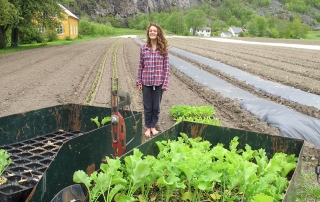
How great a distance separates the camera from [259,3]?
197875 mm

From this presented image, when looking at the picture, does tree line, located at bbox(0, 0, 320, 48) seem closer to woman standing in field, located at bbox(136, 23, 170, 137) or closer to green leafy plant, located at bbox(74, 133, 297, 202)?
woman standing in field, located at bbox(136, 23, 170, 137)

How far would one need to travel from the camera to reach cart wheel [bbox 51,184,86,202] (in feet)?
7.54

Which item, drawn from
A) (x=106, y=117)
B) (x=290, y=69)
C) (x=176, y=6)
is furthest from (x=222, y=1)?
(x=106, y=117)

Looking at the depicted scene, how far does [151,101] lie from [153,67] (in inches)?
25.0

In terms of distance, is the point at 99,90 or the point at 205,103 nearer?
the point at 205,103

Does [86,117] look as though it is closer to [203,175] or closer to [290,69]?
[203,175]

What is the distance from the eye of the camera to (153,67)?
5.24 meters

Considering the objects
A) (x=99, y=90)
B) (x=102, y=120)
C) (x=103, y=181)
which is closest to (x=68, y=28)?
(x=99, y=90)

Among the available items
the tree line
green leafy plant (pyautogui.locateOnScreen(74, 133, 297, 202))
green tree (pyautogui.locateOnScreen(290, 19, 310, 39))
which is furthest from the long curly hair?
green tree (pyautogui.locateOnScreen(290, 19, 310, 39))

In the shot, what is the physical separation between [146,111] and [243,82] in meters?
6.31

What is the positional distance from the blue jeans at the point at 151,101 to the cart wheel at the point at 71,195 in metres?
3.13

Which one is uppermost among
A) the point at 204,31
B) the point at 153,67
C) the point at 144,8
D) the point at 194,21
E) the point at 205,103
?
the point at 144,8

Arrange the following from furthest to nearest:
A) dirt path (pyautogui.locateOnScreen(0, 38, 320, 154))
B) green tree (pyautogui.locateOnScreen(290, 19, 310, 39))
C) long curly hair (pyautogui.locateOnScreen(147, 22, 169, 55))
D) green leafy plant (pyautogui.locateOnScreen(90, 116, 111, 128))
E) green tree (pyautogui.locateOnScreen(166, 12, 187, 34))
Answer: green tree (pyautogui.locateOnScreen(166, 12, 187, 34))
green tree (pyautogui.locateOnScreen(290, 19, 310, 39))
dirt path (pyautogui.locateOnScreen(0, 38, 320, 154))
long curly hair (pyautogui.locateOnScreen(147, 22, 169, 55))
green leafy plant (pyautogui.locateOnScreen(90, 116, 111, 128))

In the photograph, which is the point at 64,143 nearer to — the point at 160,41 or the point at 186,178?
the point at 186,178
